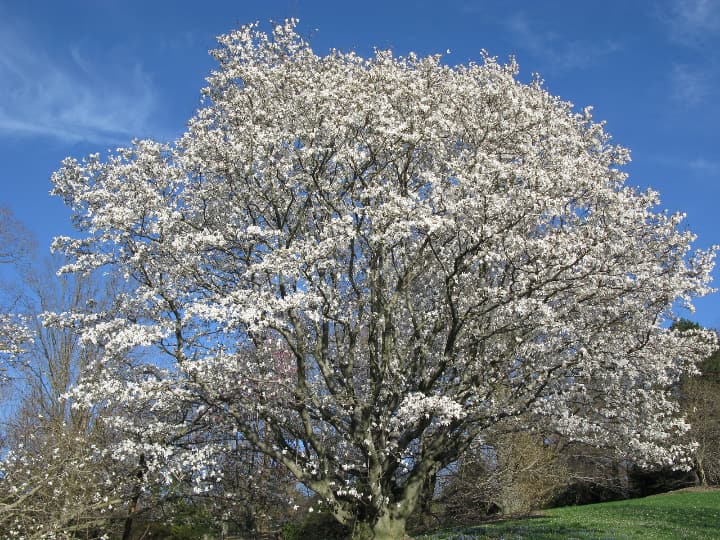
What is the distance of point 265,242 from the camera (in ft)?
48.7

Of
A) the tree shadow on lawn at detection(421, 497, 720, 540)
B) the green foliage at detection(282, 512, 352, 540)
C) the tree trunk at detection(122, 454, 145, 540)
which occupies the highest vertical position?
the tree trunk at detection(122, 454, 145, 540)

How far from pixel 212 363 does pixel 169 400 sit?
1424 mm

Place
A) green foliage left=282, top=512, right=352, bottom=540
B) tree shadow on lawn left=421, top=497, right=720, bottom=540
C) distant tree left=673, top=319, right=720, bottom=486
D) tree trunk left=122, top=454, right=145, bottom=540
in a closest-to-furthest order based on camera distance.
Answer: tree trunk left=122, top=454, right=145, bottom=540 → tree shadow on lawn left=421, top=497, right=720, bottom=540 → green foliage left=282, top=512, right=352, bottom=540 → distant tree left=673, top=319, right=720, bottom=486

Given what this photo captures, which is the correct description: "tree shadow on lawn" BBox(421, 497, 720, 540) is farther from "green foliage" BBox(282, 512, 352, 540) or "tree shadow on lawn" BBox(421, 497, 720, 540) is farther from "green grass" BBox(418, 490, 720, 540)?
"green foliage" BBox(282, 512, 352, 540)

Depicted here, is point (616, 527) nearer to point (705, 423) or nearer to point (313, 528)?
point (313, 528)

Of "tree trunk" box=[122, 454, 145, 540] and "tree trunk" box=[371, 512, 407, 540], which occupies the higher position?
"tree trunk" box=[122, 454, 145, 540]

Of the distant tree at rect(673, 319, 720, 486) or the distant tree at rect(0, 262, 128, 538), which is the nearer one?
the distant tree at rect(0, 262, 128, 538)

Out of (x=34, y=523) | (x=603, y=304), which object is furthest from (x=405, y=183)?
(x=34, y=523)

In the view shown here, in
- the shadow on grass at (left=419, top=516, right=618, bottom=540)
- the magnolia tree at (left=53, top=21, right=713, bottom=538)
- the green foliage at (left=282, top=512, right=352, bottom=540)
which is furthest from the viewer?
the green foliage at (left=282, top=512, right=352, bottom=540)

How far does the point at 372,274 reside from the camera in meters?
14.9

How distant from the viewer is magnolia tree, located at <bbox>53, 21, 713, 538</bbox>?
13.2 m

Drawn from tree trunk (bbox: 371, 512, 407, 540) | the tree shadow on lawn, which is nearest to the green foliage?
the tree shadow on lawn

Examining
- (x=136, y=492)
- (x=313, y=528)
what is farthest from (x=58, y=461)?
(x=313, y=528)

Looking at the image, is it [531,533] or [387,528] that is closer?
[387,528]
